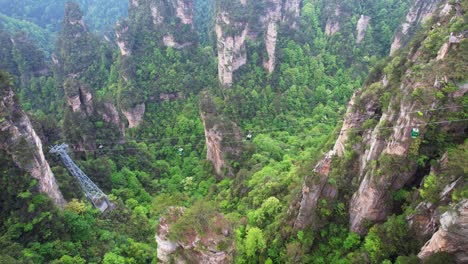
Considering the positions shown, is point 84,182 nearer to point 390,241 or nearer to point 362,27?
point 390,241

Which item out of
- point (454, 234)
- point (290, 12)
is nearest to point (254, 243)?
point (454, 234)

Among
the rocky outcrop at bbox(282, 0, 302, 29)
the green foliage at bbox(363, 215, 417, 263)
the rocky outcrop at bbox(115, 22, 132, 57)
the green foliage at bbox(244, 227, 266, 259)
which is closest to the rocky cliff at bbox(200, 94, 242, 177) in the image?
the green foliage at bbox(244, 227, 266, 259)

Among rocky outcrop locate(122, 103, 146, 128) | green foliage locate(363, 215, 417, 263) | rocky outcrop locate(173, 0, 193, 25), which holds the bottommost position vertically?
rocky outcrop locate(122, 103, 146, 128)

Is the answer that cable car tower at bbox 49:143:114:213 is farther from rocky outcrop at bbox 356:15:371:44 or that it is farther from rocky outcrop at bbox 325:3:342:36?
rocky outcrop at bbox 356:15:371:44

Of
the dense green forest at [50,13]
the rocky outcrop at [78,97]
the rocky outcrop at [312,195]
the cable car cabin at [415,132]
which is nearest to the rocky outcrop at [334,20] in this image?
the rocky outcrop at [78,97]

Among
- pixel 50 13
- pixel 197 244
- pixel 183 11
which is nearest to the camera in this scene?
pixel 197 244

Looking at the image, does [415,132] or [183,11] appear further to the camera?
[183,11]

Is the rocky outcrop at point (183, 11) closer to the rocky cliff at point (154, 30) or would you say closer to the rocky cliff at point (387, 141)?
the rocky cliff at point (154, 30)
